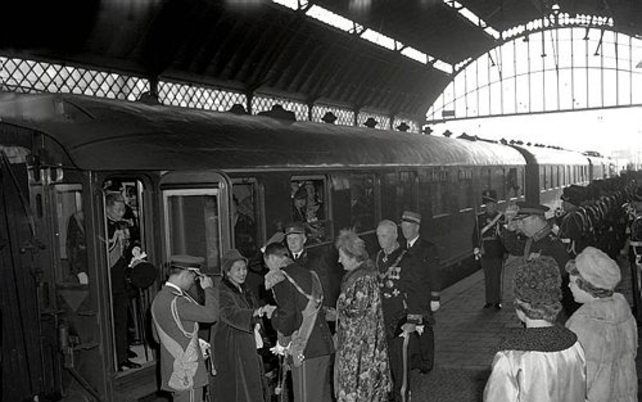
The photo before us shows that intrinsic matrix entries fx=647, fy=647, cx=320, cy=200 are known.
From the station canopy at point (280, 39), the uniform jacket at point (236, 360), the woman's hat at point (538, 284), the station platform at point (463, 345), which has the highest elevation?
the station canopy at point (280, 39)

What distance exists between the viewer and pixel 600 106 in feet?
135

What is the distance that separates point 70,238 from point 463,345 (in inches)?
211

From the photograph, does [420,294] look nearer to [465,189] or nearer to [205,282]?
[205,282]

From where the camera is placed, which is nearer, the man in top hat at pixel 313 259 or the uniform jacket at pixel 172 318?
the uniform jacket at pixel 172 318

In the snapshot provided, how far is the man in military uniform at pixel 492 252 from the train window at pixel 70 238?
6765 mm

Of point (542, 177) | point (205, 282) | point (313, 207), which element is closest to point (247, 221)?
point (313, 207)

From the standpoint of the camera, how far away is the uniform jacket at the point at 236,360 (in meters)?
5.59

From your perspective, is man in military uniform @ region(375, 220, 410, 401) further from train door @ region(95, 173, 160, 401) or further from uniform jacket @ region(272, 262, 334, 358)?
train door @ region(95, 173, 160, 401)

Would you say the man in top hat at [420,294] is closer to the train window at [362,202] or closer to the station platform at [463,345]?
the station platform at [463,345]

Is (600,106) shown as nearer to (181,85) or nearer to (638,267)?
(181,85)

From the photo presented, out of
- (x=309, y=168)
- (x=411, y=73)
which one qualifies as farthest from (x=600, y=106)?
(x=309, y=168)

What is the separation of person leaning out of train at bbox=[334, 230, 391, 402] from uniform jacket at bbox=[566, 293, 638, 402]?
5.90ft

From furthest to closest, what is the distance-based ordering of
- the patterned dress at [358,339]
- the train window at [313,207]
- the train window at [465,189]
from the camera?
the train window at [465,189] < the train window at [313,207] < the patterned dress at [358,339]

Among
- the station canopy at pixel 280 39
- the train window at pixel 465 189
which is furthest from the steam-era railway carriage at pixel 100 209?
the station canopy at pixel 280 39
